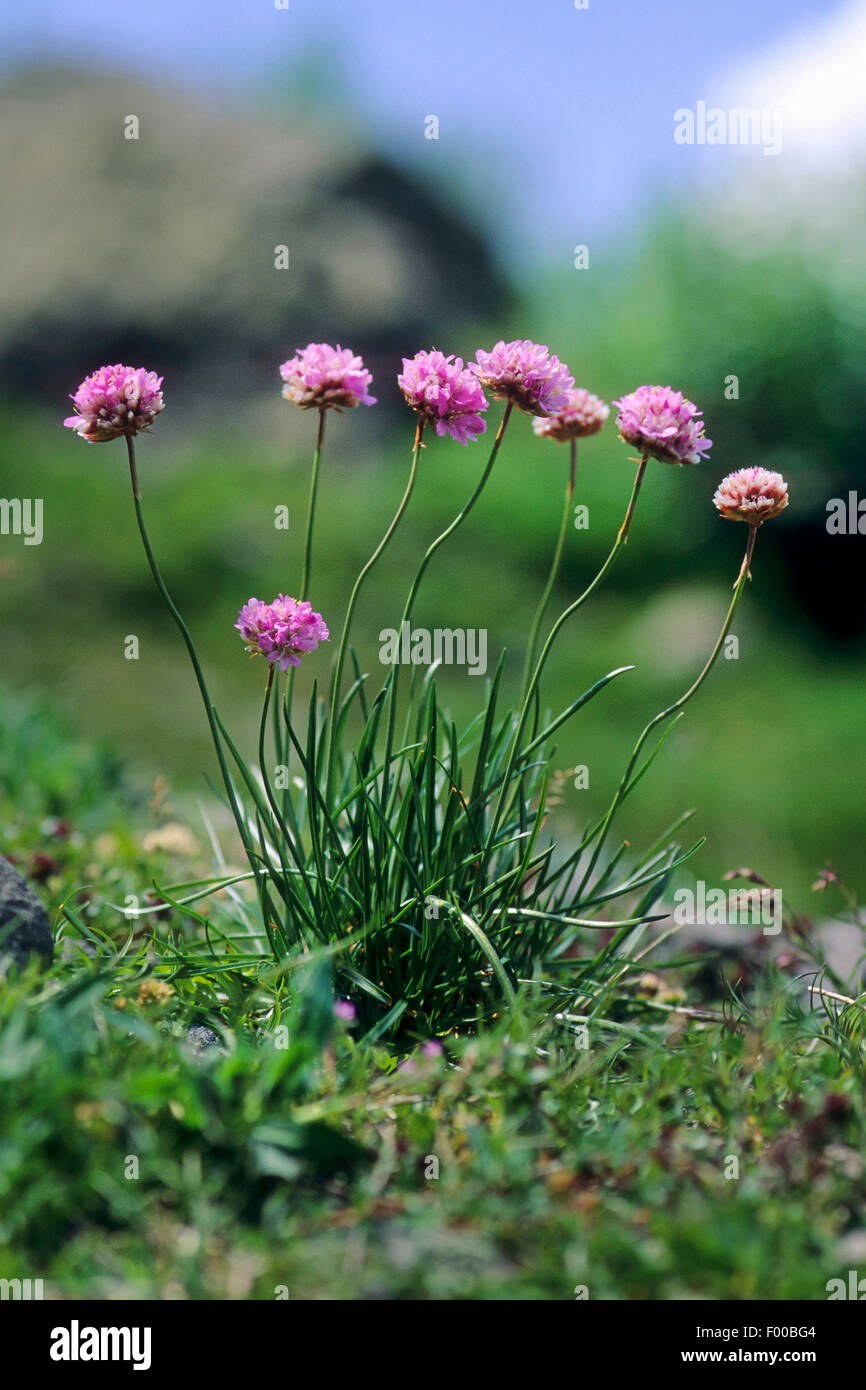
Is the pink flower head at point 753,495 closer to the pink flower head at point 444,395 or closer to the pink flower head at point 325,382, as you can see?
the pink flower head at point 444,395

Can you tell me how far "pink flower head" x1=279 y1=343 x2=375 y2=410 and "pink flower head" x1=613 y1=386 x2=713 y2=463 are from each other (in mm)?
421

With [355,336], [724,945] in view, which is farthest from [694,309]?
[724,945]

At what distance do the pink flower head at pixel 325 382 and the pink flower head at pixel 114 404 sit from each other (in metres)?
0.22

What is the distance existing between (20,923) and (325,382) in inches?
41.9

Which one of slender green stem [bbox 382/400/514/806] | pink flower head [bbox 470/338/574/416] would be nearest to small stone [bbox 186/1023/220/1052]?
slender green stem [bbox 382/400/514/806]

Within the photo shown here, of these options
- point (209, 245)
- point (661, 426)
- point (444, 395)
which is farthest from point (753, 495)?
point (209, 245)

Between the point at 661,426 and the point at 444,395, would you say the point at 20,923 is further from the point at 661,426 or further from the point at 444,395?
the point at 661,426

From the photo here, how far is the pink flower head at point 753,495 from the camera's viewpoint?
6.99 feet

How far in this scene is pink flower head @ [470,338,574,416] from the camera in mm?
2088

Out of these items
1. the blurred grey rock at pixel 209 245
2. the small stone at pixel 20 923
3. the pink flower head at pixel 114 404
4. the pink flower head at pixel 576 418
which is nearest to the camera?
the pink flower head at pixel 114 404

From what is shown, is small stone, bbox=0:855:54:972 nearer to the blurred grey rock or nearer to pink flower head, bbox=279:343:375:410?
pink flower head, bbox=279:343:375:410

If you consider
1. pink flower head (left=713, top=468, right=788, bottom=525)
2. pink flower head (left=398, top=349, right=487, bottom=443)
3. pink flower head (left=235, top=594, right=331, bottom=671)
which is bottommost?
pink flower head (left=235, top=594, right=331, bottom=671)

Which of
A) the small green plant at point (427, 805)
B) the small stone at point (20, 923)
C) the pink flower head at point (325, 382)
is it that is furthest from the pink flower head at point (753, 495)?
the small stone at point (20, 923)

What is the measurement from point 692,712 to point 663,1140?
13.0ft
